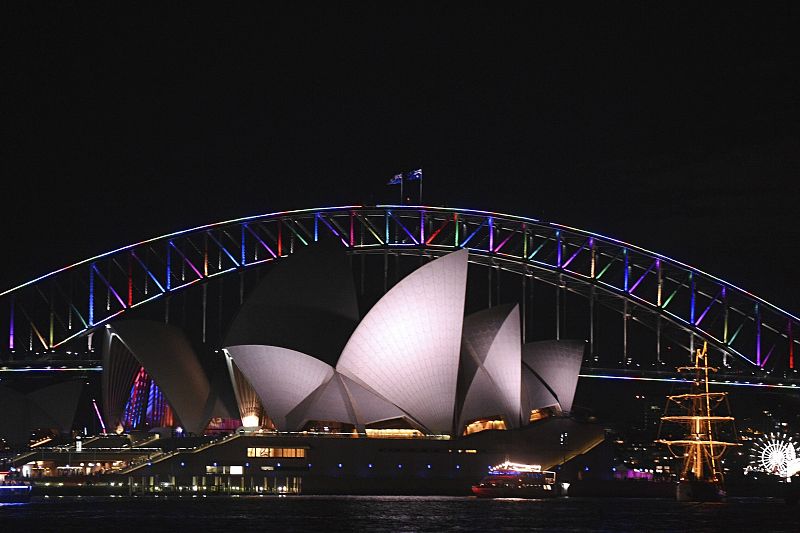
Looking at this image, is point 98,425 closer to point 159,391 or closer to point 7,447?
point 7,447

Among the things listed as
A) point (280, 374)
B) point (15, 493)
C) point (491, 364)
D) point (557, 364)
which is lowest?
point (15, 493)

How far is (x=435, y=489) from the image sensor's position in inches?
4213

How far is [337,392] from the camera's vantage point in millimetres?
104125

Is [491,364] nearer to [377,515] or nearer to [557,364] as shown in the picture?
[557,364]

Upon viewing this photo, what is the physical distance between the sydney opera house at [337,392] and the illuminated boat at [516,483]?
1.68 metres

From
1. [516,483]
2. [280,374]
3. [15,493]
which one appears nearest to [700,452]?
[516,483]

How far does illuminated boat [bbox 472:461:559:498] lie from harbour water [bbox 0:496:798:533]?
442 cm

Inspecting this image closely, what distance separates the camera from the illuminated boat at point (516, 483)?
4080 inches

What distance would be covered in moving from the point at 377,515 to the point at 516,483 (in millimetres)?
30035

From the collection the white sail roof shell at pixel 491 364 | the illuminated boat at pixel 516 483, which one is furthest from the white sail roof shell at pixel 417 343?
the illuminated boat at pixel 516 483

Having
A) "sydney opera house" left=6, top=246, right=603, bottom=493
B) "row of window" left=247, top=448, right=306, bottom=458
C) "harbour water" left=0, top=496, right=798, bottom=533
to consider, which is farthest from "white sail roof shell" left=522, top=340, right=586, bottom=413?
"row of window" left=247, top=448, right=306, bottom=458

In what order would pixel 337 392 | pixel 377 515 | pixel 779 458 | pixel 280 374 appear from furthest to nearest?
1. pixel 779 458
2. pixel 337 392
3. pixel 280 374
4. pixel 377 515

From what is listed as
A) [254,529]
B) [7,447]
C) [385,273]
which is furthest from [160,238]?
[254,529]

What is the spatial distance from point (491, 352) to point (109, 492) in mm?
27726
